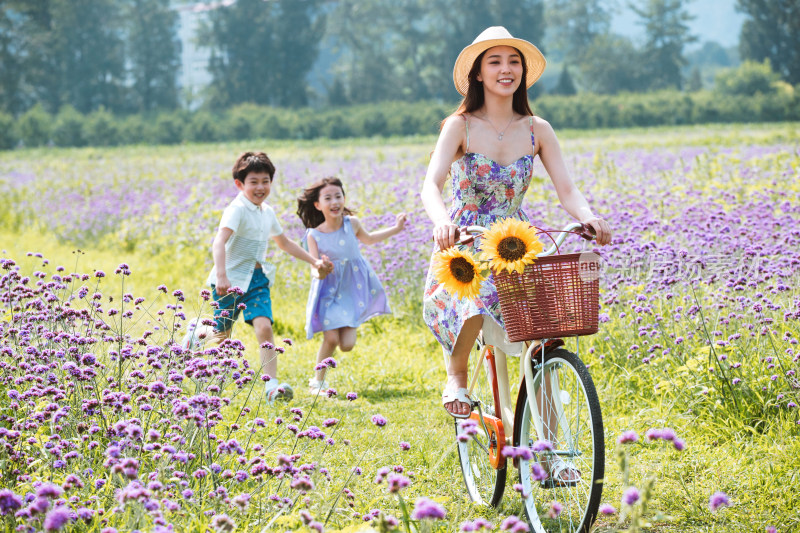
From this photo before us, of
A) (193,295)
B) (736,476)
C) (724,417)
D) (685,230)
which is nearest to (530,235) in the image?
(736,476)

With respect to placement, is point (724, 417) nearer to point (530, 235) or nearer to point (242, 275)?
point (530, 235)

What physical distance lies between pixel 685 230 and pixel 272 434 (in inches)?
145

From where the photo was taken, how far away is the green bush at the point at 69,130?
5969 centimetres

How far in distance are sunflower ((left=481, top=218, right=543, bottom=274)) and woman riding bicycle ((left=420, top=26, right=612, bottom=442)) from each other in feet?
2.05

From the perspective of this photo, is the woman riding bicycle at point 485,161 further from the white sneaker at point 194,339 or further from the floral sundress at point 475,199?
the white sneaker at point 194,339

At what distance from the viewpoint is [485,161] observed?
374cm

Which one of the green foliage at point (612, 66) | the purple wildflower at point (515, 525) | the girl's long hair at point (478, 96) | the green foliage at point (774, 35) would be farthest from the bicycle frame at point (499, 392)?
the green foliage at point (612, 66)

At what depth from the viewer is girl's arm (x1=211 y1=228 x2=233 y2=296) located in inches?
207

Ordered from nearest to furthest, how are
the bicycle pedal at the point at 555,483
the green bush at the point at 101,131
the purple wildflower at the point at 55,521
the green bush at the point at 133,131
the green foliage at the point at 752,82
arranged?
1. the purple wildflower at the point at 55,521
2. the bicycle pedal at the point at 555,483
3. the green bush at the point at 101,131
4. the green bush at the point at 133,131
5. the green foliage at the point at 752,82

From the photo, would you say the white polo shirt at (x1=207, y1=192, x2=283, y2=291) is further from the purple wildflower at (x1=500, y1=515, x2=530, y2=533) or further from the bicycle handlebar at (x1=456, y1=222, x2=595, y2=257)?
the purple wildflower at (x1=500, y1=515, x2=530, y2=533)

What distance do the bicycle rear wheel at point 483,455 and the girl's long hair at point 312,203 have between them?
2355 mm

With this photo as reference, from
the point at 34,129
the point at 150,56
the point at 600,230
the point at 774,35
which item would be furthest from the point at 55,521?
the point at 774,35

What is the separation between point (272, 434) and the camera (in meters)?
4.82

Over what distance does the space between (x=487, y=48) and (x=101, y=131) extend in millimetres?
61575
